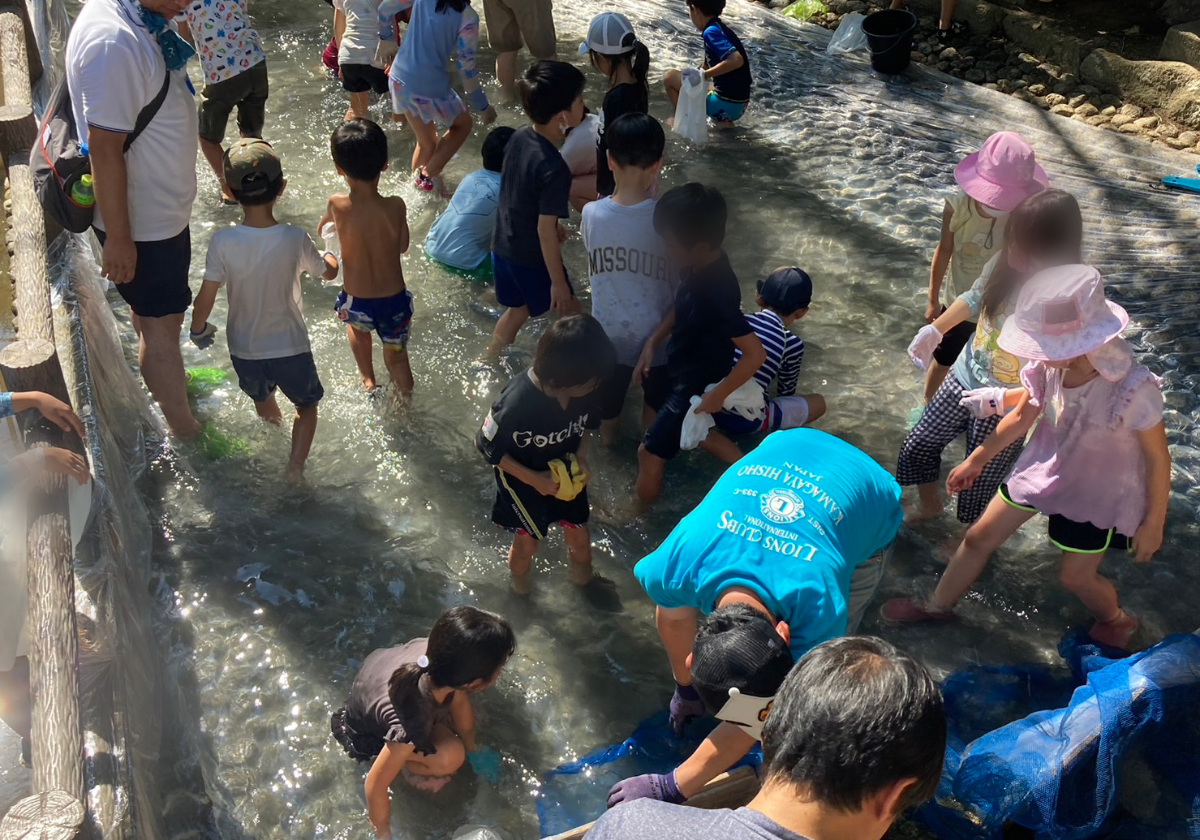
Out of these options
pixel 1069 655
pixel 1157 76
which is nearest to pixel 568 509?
pixel 1069 655

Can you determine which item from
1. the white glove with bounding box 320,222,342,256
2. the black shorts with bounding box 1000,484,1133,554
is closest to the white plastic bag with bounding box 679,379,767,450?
the black shorts with bounding box 1000,484,1133,554

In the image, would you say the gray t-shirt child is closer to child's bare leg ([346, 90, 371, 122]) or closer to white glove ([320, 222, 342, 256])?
white glove ([320, 222, 342, 256])

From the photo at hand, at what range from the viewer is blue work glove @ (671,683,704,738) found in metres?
3.28

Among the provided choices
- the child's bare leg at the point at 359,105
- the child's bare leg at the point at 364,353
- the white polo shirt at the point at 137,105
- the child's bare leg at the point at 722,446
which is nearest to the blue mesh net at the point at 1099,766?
the child's bare leg at the point at 722,446

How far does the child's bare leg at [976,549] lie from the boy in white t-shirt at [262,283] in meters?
2.54

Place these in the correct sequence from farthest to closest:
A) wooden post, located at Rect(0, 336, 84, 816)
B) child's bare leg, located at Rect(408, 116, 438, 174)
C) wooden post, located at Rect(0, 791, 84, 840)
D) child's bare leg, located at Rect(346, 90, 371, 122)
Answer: child's bare leg, located at Rect(346, 90, 371, 122) → child's bare leg, located at Rect(408, 116, 438, 174) → wooden post, located at Rect(0, 336, 84, 816) → wooden post, located at Rect(0, 791, 84, 840)

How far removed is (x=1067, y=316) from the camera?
118 inches

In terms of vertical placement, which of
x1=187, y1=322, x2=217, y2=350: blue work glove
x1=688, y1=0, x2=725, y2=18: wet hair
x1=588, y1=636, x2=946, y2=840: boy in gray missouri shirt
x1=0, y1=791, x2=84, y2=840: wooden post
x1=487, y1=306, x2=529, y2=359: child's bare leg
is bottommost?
x1=487, y1=306, x2=529, y2=359: child's bare leg

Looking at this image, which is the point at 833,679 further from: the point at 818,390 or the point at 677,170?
the point at 677,170

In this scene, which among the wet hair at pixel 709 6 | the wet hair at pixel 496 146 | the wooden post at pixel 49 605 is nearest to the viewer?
the wooden post at pixel 49 605

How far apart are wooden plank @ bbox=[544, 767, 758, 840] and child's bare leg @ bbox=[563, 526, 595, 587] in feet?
4.06

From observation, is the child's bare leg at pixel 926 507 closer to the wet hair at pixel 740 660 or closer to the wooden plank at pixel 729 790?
the wooden plank at pixel 729 790

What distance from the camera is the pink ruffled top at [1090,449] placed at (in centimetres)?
306

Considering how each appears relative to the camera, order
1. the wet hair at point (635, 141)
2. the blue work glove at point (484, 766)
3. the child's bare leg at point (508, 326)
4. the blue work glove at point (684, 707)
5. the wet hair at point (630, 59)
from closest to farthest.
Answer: the blue work glove at point (684, 707) < the blue work glove at point (484, 766) < the wet hair at point (635, 141) < the child's bare leg at point (508, 326) < the wet hair at point (630, 59)
